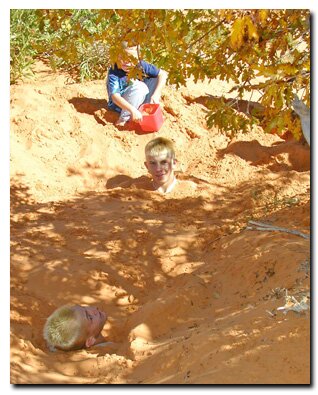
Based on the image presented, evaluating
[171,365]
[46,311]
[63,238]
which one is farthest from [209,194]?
[171,365]

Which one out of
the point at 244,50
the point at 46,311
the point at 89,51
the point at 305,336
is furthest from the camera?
the point at 89,51

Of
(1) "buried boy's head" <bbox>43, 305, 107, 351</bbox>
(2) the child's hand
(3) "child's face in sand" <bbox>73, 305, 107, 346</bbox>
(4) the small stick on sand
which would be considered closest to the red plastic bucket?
(2) the child's hand

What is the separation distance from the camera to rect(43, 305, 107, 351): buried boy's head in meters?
4.41

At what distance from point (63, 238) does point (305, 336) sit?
9.76 feet

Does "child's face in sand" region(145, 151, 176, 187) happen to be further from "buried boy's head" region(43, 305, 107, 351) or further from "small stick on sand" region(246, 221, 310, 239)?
"buried boy's head" region(43, 305, 107, 351)

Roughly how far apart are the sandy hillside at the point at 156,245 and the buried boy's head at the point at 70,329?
71 mm

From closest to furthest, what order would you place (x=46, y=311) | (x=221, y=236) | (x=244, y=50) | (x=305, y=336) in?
(x=305, y=336), (x=244, y=50), (x=46, y=311), (x=221, y=236)

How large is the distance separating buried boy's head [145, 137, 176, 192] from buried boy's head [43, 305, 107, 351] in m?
2.65

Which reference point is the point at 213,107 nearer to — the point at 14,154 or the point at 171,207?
the point at 171,207

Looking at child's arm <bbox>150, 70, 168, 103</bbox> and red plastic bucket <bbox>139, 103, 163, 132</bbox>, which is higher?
child's arm <bbox>150, 70, 168, 103</bbox>

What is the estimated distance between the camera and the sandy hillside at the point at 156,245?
12.2ft

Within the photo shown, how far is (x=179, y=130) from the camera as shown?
8.41 metres

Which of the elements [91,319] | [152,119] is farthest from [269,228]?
[152,119]

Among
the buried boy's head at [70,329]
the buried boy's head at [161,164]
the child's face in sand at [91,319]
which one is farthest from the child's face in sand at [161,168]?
the buried boy's head at [70,329]
